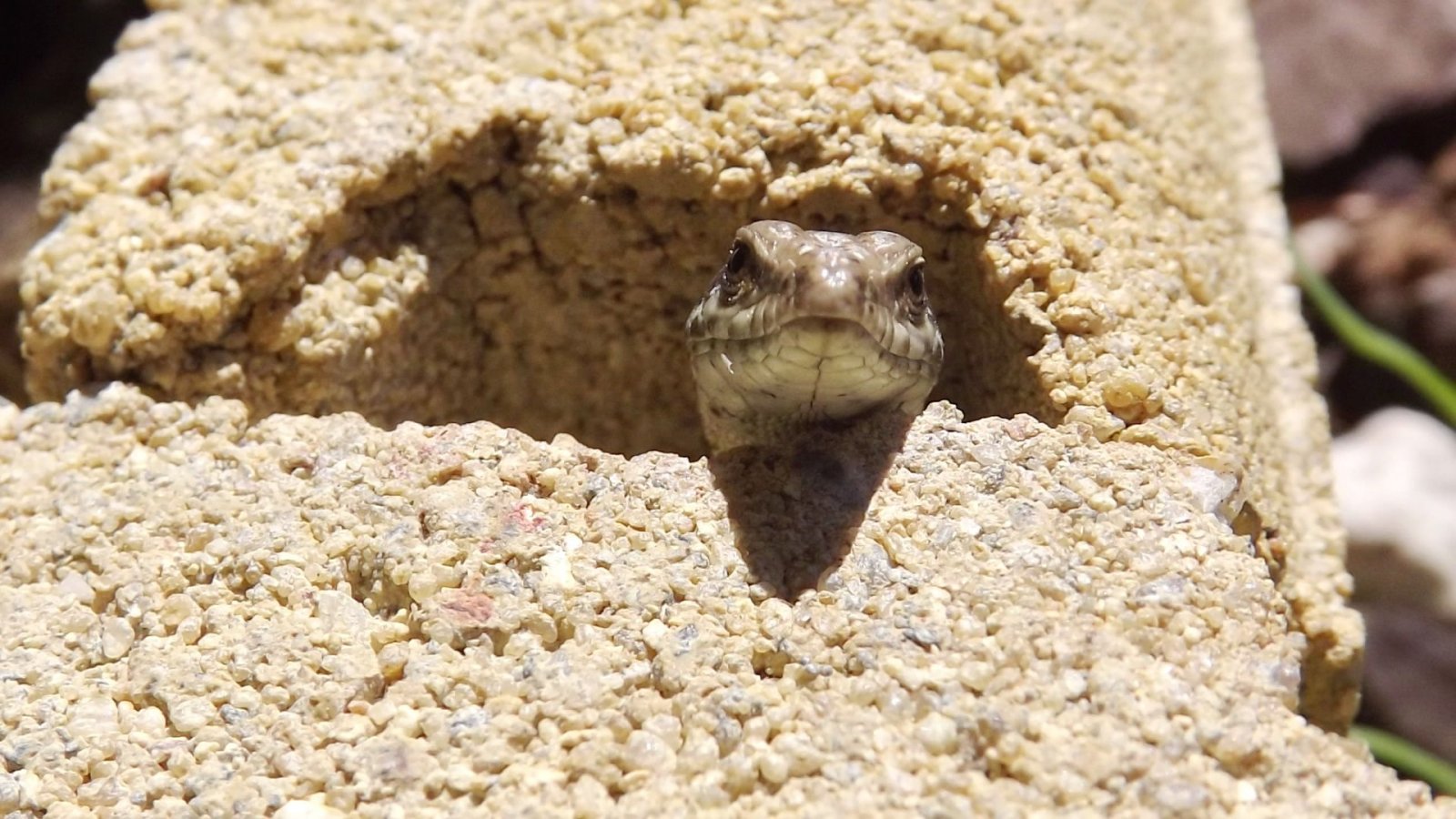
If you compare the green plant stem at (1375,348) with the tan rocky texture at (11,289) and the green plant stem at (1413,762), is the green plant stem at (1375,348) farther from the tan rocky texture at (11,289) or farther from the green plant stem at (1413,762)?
the tan rocky texture at (11,289)

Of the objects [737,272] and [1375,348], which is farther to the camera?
[1375,348]

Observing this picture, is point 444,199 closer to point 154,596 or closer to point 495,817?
point 154,596

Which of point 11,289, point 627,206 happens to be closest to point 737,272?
point 627,206

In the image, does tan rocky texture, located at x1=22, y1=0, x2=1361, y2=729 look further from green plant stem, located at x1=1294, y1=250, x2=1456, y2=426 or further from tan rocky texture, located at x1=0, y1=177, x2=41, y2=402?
tan rocky texture, located at x1=0, y1=177, x2=41, y2=402

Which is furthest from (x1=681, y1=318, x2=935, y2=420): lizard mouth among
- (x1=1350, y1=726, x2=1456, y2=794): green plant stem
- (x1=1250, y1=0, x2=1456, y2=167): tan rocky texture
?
(x1=1250, y1=0, x2=1456, y2=167): tan rocky texture

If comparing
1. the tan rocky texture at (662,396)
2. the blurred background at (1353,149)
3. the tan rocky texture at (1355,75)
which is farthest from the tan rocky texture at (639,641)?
the tan rocky texture at (1355,75)

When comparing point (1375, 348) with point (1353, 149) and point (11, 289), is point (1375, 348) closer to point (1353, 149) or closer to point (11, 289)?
point (1353, 149)

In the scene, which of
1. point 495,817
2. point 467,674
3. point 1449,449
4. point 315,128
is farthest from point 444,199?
point 1449,449
